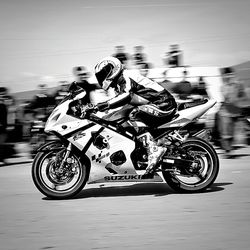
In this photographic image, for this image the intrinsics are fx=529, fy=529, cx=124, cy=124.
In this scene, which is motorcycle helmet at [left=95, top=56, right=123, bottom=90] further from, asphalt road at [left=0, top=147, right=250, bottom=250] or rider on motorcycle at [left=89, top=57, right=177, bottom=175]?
asphalt road at [left=0, top=147, right=250, bottom=250]

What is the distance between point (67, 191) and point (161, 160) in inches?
48.2

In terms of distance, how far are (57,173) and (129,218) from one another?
1.36 meters

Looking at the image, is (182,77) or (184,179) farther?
(182,77)

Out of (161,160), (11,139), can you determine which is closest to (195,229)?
(161,160)

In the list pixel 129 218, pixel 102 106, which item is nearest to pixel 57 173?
pixel 102 106

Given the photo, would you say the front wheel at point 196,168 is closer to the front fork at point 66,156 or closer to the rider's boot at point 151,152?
the rider's boot at point 151,152

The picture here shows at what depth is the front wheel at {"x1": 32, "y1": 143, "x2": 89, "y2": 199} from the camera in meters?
6.47

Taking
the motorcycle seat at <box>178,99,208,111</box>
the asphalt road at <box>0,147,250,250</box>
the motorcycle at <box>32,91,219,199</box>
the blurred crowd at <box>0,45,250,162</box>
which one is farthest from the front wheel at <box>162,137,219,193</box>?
the blurred crowd at <box>0,45,250,162</box>

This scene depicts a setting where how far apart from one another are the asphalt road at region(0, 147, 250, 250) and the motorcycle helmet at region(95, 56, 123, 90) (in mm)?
1497

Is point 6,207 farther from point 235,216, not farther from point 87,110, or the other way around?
point 235,216

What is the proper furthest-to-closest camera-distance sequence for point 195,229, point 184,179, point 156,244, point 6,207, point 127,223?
point 184,179 → point 6,207 → point 127,223 → point 195,229 → point 156,244

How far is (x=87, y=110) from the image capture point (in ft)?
20.9

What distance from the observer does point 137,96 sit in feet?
21.6

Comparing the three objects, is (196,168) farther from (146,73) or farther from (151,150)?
(146,73)
